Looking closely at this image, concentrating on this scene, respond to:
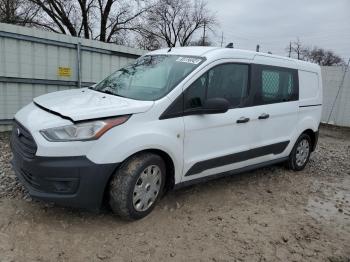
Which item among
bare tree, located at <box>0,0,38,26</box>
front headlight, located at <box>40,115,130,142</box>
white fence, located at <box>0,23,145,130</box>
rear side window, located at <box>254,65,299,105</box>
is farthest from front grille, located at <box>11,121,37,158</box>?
bare tree, located at <box>0,0,38,26</box>

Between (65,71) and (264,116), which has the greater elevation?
(65,71)

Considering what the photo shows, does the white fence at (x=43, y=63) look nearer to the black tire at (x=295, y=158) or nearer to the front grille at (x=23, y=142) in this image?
the front grille at (x=23, y=142)

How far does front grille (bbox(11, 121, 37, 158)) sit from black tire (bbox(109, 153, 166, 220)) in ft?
2.68

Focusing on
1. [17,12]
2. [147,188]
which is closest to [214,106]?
[147,188]

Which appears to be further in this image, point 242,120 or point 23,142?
point 242,120

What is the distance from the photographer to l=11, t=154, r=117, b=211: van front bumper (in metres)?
3.15

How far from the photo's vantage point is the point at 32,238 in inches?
127

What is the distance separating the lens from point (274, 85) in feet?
16.8

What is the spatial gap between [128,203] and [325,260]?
1.98 metres

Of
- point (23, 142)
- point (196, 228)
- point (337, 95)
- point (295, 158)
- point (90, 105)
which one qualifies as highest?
point (337, 95)

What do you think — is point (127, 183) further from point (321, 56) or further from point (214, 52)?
point (321, 56)

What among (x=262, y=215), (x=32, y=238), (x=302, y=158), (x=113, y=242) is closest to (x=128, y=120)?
(x=113, y=242)

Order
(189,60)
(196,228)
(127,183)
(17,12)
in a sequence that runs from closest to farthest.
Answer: (127,183) < (196,228) < (189,60) < (17,12)

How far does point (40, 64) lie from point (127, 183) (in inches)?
206
